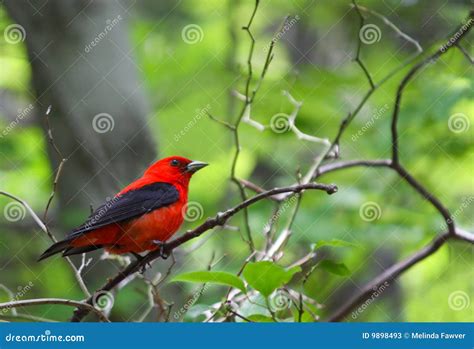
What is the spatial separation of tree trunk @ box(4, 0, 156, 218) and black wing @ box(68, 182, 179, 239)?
101cm

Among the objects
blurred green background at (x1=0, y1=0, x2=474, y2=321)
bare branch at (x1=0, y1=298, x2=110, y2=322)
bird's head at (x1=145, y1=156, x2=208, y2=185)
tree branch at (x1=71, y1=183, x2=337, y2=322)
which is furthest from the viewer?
blurred green background at (x1=0, y1=0, x2=474, y2=321)

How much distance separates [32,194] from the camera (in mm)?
5148

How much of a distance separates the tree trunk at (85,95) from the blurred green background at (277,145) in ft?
0.11

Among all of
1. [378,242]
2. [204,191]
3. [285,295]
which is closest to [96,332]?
[285,295]

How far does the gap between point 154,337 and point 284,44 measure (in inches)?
151

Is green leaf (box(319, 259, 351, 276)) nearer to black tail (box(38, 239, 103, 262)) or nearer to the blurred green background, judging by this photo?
black tail (box(38, 239, 103, 262))

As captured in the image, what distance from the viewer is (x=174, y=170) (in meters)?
4.32

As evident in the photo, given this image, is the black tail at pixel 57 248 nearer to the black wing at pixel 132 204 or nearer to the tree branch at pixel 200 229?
the black wing at pixel 132 204

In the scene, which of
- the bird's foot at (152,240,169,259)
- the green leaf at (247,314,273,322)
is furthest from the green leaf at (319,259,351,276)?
the bird's foot at (152,240,169,259)

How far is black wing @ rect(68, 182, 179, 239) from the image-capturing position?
3875 mm

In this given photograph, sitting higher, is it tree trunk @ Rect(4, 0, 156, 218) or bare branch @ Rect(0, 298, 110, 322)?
tree trunk @ Rect(4, 0, 156, 218)

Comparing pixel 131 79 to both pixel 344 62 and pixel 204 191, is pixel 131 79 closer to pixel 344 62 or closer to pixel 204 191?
pixel 204 191

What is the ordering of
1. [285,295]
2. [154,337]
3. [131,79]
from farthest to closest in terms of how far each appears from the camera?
[131,79]
[154,337]
[285,295]

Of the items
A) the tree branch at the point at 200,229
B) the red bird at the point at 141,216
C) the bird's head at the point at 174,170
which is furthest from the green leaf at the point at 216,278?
the bird's head at the point at 174,170
